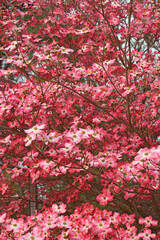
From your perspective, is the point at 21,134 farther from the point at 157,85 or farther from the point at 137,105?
the point at 157,85

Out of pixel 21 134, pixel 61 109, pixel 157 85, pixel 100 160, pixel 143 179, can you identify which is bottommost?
pixel 143 179

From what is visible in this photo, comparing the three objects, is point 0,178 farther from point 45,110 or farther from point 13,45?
point 13,45

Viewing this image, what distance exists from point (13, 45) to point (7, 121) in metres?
0.82

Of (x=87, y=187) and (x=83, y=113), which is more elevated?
(x=83, y=113)

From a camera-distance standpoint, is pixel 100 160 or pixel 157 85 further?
A: pixel 157 85

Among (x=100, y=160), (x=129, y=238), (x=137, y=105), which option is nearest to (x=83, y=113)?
(x=137, y=105)

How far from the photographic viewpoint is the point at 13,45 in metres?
2.62

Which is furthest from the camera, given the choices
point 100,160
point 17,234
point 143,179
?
point 17,234

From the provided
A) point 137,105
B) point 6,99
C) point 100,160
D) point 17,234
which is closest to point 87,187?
point 100,160

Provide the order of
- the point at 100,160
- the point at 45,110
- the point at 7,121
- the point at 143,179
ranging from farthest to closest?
the point at 45,110
the point at 7,121
the point at 100,160
the point at 143,179

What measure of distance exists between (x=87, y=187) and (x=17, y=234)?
91cm

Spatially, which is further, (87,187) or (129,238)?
(87,187)

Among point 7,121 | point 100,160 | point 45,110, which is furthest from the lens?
point 45,110

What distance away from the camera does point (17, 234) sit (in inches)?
105
